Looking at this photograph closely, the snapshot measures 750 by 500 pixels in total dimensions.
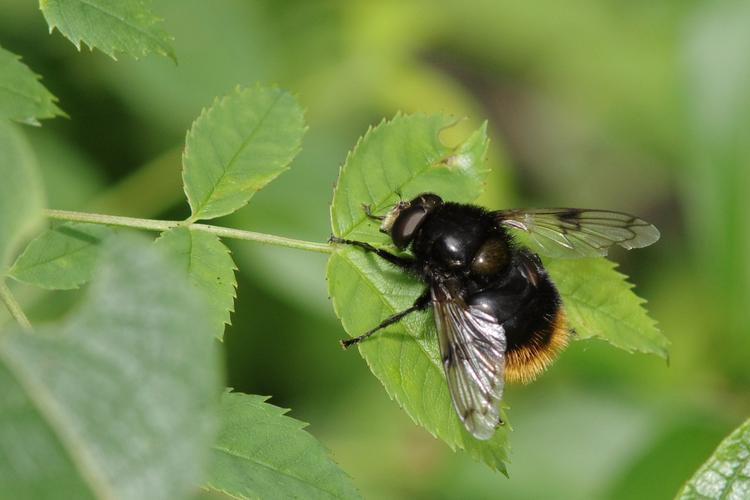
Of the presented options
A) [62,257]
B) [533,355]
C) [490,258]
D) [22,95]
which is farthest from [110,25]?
[533,355]

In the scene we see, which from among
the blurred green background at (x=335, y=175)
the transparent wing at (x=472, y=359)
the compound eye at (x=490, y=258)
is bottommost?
the blurred green background at (x=335, y=175)

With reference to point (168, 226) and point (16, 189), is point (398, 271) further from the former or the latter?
point (16, 189)

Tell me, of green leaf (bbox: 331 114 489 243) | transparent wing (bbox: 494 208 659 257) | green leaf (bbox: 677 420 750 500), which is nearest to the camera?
green leaf (bbox: 677 420 750 500)

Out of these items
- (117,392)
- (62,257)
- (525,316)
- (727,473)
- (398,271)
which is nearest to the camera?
Answer: (117,392)

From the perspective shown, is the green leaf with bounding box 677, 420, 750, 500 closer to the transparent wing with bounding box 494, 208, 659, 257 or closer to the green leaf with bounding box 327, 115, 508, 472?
the green leaf with bounding box 327, 115, 508, 472

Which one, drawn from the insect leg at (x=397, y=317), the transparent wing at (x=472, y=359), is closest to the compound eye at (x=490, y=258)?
the transparent wing at (x=472, y=359)

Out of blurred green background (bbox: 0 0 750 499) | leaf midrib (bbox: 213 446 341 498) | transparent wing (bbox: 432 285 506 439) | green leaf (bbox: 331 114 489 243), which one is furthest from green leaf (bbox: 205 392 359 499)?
blurred green background (bbox: 0 0 750 499)

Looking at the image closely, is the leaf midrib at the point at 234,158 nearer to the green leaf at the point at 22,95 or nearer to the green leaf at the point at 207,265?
the green leaf at the point at 207,265
